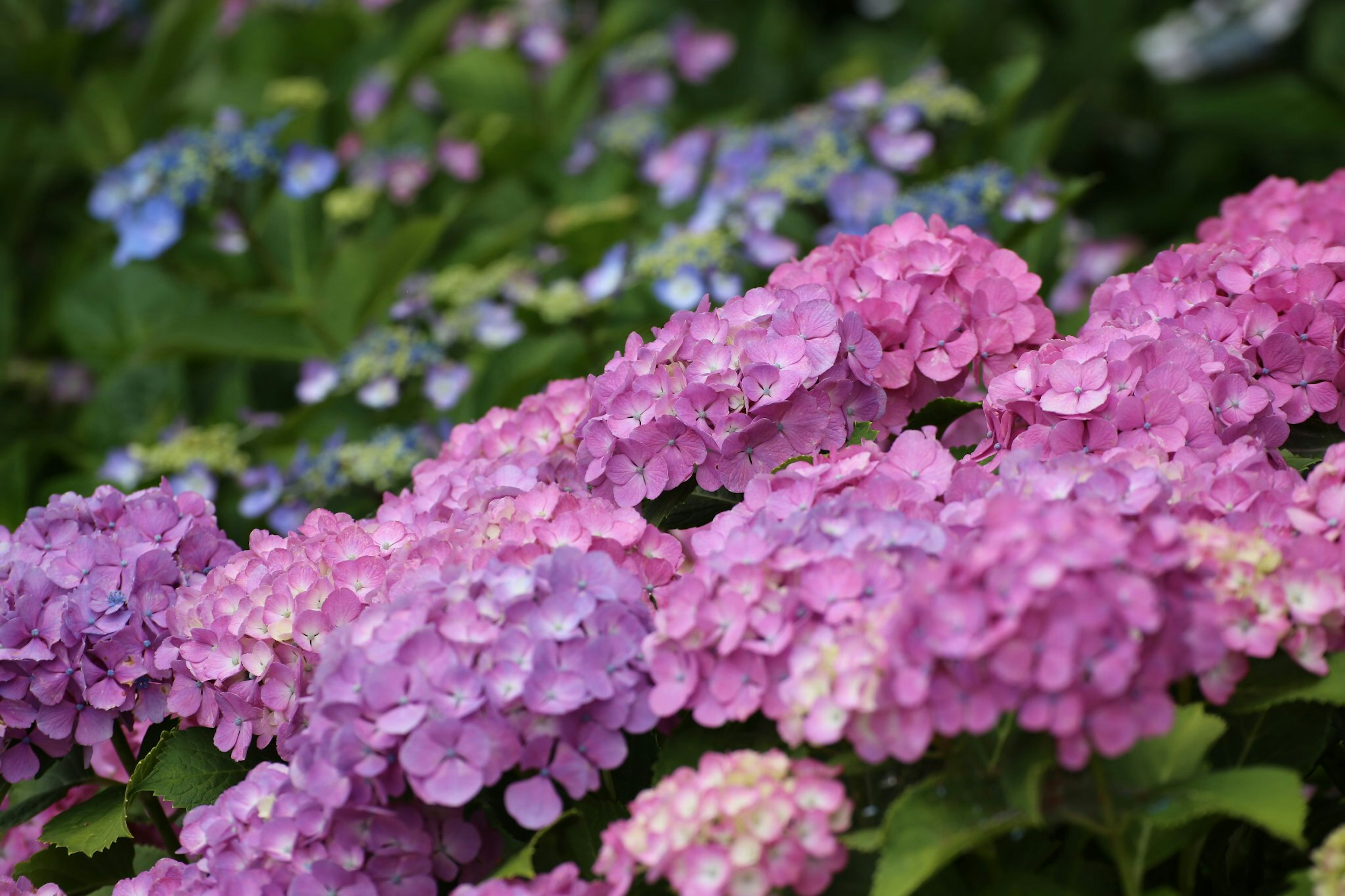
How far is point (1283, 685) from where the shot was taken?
1104mm

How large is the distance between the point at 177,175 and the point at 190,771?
5.50ft

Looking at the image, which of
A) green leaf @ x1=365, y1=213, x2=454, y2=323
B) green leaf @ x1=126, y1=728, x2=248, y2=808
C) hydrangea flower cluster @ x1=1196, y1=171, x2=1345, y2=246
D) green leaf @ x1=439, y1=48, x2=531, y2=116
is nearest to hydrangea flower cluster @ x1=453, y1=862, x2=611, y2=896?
green leaf @ x1=126, y1=728, x2=248, y2=808

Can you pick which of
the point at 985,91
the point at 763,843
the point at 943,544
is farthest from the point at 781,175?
the point at 763,843

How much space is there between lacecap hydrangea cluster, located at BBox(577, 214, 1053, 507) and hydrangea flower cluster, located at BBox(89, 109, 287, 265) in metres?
1.58

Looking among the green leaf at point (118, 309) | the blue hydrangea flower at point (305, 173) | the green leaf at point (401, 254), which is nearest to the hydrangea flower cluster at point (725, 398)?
the green leaf at point (401, 254)

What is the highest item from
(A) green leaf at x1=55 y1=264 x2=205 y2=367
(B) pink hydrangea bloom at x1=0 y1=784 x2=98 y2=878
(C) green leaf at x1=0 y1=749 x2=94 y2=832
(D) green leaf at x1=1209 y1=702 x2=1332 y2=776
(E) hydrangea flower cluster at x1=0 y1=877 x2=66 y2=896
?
(D) green leaf at x1=1209 y1=702 x2=1332 y2=776

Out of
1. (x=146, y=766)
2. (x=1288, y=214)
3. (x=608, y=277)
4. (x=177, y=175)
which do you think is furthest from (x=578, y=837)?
(x=177, y=175)

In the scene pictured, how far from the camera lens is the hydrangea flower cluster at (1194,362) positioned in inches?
50.3

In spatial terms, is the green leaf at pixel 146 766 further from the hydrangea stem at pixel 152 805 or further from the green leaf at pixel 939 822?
the green leaf at pixel 939 822

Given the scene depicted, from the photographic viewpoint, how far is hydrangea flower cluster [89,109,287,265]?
269cm

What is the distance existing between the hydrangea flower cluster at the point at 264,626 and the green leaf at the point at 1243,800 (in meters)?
0.73

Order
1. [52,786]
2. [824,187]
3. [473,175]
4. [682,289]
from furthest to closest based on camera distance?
[473,175]
[824,187]
[682,289]
[52,786]

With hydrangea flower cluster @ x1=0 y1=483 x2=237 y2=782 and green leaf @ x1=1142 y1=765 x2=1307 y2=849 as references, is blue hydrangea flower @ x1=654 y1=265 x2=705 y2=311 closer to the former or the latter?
hydrangea flower cluster @ x1=0 y1=483 x2=237 y2=782

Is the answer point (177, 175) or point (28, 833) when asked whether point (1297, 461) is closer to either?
point (28, 833)
